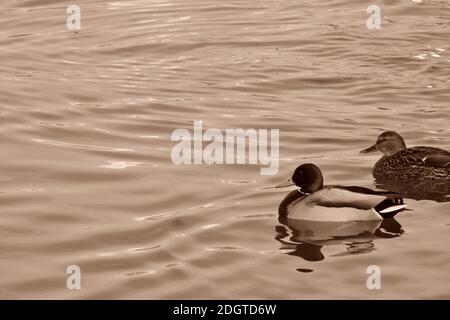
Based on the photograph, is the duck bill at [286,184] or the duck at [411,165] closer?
the duck bill at [286,184]

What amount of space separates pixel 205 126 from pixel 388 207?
13.1 feet

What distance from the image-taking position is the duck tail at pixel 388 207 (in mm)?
11750

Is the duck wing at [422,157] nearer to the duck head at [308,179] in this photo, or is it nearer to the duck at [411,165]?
the duck at [411,165]

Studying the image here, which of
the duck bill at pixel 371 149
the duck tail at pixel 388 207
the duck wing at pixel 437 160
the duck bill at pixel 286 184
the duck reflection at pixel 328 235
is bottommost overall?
the duck reflection at pixel 328 235

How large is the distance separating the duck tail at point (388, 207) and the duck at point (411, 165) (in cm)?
141

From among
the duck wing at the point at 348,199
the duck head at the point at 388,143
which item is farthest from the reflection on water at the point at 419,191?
the duck wing at the point at 348,199

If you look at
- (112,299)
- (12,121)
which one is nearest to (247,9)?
(12,121)

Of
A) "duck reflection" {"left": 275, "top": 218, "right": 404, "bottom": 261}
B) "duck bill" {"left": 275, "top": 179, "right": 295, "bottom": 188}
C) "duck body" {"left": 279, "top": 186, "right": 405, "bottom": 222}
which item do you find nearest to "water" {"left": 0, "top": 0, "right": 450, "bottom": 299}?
"duck reflection" {"left": 275, "top": 218, "right": 404, "bottom": 261}

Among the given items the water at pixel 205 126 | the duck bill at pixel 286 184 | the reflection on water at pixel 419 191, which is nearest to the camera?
the water at pixel 205 126

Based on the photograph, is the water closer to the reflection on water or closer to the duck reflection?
the duck reflection

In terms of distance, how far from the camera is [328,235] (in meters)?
11.6

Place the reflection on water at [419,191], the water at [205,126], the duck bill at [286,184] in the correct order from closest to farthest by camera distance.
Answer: the water at [205,126] → the duck bill at [286,184] → the reflection on water at [419,191]

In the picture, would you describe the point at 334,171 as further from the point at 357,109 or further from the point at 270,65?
the point at 270,65

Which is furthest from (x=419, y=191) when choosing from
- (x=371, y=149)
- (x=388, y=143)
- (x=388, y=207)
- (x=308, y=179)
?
(x=308, y=179)
